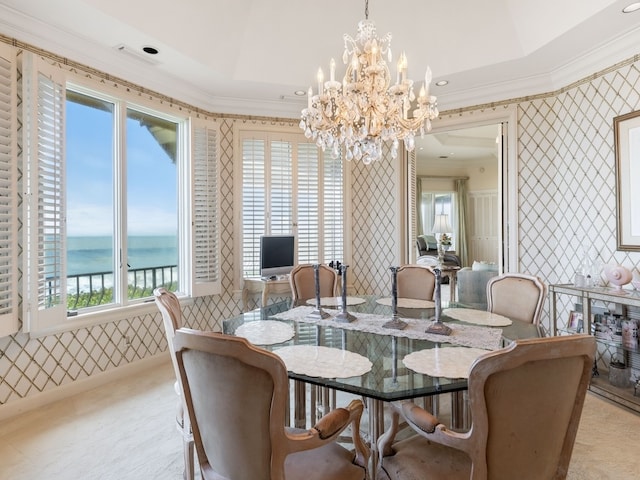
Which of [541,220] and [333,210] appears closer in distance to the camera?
[541,220]

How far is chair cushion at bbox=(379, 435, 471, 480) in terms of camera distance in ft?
4.36

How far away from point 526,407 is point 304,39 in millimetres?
3791

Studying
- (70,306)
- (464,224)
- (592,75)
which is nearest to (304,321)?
(70,306)

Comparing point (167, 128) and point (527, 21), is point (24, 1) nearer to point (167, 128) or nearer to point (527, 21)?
point (167, 128)

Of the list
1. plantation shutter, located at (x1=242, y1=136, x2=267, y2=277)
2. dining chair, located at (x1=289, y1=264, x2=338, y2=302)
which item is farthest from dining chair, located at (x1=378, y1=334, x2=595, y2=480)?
plantation shutter, located at (x1=242, y1=136, x2=267, y2=277)

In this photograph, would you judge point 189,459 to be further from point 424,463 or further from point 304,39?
point 304,39

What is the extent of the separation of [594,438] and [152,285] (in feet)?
13.2

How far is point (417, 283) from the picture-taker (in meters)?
3.31


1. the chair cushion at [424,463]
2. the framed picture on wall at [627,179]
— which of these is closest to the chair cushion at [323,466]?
the chair cushion at [424,463]

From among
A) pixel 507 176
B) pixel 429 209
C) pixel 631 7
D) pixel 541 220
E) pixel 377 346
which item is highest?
pixel 631 7

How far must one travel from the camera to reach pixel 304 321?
95.4 inches

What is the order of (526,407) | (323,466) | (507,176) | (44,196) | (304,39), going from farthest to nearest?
1. (507,176)
2. (304,39)
3. (44,196)
4. (323,466)
5. (526,407)

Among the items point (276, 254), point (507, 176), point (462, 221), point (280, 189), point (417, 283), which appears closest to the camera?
point (417, 283)

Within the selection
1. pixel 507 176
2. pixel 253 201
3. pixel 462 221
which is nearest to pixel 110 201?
pixel 253 201
